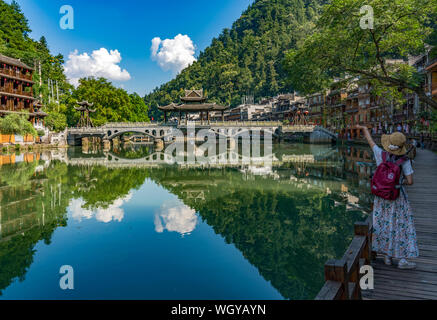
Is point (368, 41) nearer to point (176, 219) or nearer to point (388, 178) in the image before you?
point (176, 219)

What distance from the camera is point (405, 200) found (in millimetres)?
Result: 4617

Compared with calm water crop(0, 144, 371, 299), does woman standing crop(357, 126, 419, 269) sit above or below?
above

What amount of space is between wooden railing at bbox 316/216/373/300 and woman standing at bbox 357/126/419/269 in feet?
0.78

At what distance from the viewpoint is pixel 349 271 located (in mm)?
3721

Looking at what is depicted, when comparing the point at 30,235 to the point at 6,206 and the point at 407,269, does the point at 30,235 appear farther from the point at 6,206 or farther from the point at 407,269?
the point at 407,269

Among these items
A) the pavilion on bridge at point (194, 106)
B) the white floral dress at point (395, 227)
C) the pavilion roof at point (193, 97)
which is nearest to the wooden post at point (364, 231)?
the white floral dress at point (395, 227)

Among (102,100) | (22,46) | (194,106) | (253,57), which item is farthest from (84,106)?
(253,57)

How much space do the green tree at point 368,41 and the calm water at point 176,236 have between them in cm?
540

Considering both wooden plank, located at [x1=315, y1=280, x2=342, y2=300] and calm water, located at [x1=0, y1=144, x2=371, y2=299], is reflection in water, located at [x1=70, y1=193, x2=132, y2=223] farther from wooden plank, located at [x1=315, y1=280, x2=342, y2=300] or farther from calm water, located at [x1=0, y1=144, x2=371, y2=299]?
wooden plank, located at [x1=315, y1=280, x2=342, y2=300]

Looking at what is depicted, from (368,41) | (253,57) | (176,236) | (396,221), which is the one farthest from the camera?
(253,57)

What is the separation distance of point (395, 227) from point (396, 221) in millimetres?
98

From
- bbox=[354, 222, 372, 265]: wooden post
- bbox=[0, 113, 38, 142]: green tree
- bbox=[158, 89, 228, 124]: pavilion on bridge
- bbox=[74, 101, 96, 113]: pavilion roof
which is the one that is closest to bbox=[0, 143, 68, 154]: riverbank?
bbox=[0, 113, 38, 142]: green tree

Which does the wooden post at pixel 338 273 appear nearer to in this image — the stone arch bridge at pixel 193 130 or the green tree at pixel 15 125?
the green tree at pixel 15 125

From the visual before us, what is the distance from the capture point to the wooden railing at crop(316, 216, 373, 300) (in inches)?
130
